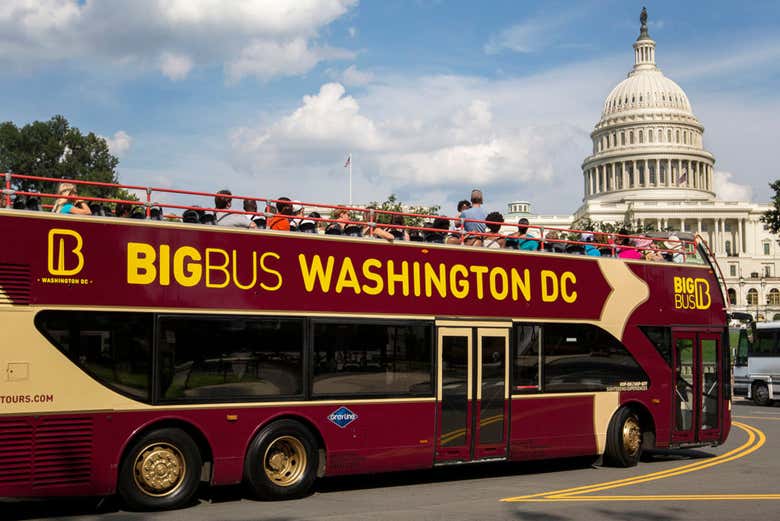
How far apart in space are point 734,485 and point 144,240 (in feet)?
27.4

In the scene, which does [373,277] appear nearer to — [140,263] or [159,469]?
[140,263]

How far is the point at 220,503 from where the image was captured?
11.0m

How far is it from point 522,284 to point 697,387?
4.38 m

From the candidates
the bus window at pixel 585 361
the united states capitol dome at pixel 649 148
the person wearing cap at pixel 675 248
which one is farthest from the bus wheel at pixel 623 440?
the united states capitol dome at pixel 649 148

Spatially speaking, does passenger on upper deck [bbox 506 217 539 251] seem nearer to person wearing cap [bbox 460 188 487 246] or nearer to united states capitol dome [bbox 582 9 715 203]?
person wearing cap [bbox 460 188 487 246]

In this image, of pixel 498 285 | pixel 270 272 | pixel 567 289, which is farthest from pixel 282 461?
pixel 567 289

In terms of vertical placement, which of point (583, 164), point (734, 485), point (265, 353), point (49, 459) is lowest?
point (734, 485)

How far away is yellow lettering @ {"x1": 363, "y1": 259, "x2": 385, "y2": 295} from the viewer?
12.1 m

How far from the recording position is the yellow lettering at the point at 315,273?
11617 millimetres

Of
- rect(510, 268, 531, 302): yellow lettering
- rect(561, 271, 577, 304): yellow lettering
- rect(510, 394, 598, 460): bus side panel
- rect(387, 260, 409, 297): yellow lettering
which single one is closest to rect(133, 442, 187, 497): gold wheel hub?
rect(387, 260, 409, 297): yellow lettering

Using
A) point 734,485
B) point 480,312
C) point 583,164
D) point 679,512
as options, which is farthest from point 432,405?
point 583,164

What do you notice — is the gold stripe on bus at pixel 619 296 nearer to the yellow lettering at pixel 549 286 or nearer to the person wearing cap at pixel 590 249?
the person wearing cap at pixel 590 249

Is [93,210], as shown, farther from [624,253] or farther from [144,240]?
[624,253]

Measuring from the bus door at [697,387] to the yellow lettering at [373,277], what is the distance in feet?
19.7
